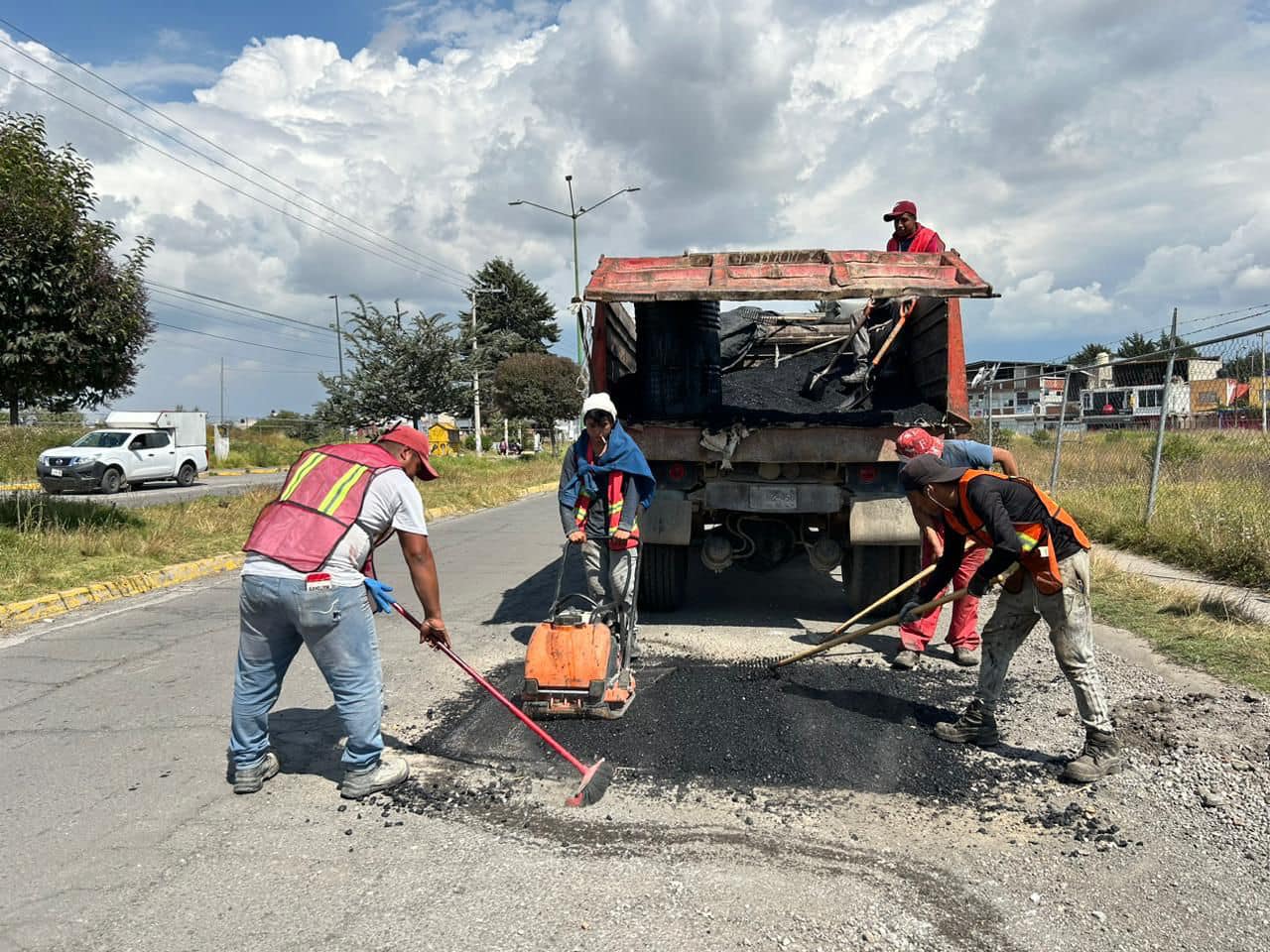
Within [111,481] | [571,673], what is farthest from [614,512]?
[111,481]

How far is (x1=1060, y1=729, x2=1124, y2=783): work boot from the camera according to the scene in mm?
3633

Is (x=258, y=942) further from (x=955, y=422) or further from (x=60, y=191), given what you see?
(x=60, y=191)

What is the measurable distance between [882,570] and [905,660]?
1.04m

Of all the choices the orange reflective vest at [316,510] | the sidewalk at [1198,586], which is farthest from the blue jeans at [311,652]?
the sidewalk at [1198,586]

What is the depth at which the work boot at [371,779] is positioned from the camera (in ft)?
11.5

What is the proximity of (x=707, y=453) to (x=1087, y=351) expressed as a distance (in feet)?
205

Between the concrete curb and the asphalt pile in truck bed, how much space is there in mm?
5807

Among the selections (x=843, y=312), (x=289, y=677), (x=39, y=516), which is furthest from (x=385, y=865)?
(x=39, y=516)

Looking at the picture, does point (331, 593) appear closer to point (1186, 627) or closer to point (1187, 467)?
point (1186, 627)

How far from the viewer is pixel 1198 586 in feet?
23.9

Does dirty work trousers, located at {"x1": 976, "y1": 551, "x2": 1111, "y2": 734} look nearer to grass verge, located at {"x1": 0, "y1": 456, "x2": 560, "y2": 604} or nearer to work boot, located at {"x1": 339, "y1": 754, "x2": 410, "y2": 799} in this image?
Answer: work boot, located at {"x1": 339, "y1": 754, "x2": 410, "y2": 799}

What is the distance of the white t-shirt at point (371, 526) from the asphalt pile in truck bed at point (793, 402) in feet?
9.75

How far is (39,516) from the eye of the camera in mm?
9742

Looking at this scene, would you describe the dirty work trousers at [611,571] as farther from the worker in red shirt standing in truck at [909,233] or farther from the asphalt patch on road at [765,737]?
the worker in red shirt standing in truck at [909,233]
